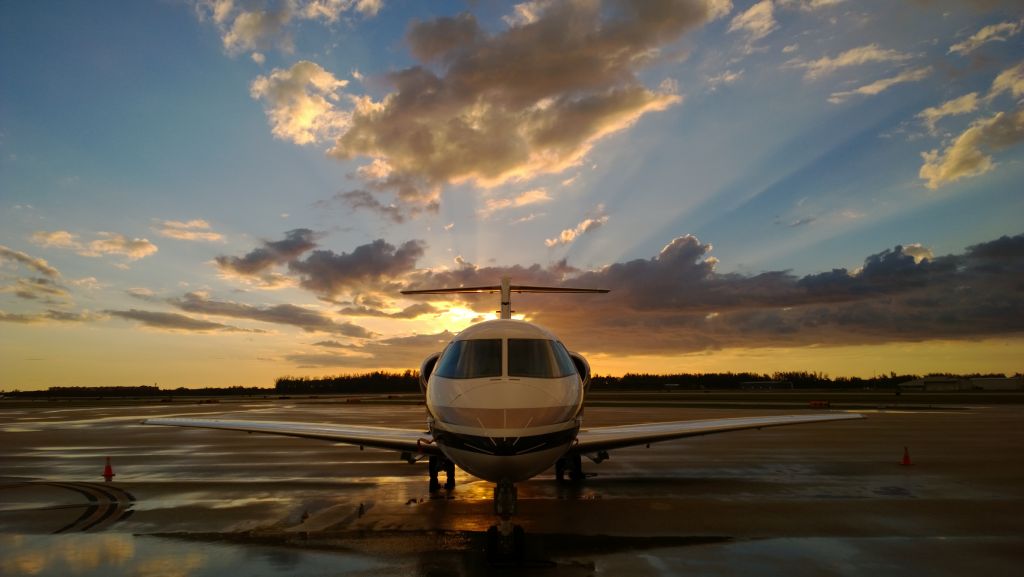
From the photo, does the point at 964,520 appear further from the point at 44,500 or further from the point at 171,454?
the point at 171,454

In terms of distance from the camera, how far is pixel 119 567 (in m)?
7.69

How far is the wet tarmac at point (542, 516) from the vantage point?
777cm

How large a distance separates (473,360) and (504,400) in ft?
3.68

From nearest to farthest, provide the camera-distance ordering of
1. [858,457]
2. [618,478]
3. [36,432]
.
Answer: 1. [618,478]
2. [858,457]
3. [36,432]

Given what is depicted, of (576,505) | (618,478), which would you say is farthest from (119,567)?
(618,478)

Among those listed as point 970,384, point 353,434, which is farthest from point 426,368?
point 970,384

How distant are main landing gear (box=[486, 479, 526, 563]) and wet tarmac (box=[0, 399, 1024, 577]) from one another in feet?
0.80

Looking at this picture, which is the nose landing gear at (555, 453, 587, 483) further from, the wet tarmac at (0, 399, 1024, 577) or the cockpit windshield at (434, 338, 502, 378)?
the cockpit windshield at (434, 338, 502, 378)

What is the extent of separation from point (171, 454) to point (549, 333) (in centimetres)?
1605

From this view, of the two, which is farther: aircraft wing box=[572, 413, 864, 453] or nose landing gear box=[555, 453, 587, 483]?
nose landing gear box=[555, 453, 587, 483]

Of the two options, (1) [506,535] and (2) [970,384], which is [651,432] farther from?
(2) [970,384]

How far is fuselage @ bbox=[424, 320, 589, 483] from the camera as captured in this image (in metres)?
7.60

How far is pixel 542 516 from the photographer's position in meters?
10.4

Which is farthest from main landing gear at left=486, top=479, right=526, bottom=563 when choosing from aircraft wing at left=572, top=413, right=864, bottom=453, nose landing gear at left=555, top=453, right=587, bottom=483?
nose landing gear at left=555, top=453, right=587, bottom=483
